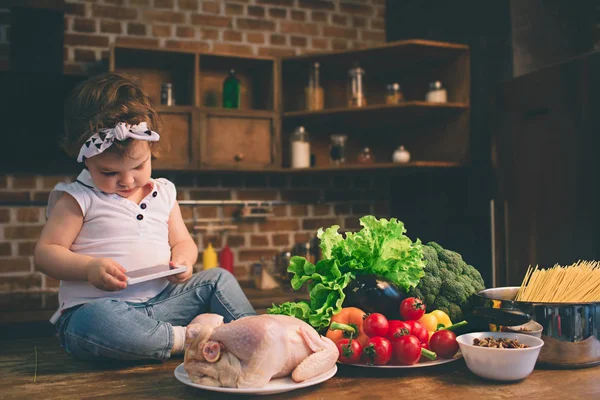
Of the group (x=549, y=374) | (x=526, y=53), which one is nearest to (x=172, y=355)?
(x=549, y=374)

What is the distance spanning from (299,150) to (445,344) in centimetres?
226

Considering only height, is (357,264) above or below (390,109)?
below

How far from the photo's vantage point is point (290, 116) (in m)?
3.25

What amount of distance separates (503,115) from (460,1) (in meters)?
0.71

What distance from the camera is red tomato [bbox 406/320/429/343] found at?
1136 mm

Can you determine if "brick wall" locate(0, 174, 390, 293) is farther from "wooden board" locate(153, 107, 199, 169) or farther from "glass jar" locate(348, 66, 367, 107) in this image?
"glass jar" locate(348, 66, 367, 107)

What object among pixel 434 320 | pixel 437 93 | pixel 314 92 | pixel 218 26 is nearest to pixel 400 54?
pixel 437 93

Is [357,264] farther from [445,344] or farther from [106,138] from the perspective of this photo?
[106,138]

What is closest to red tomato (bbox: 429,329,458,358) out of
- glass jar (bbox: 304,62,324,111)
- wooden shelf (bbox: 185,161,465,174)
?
wooden shelf (bbox: 185,161,465,174)

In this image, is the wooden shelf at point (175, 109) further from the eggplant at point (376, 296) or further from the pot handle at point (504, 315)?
the pot handle at point (504, 315)

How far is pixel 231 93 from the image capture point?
10.5 ft

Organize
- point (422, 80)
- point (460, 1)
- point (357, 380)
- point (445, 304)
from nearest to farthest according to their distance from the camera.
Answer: point (357, 380)
point (445, 304)
point (460, 1)
point (422, 80)

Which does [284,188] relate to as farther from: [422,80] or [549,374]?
[549,374]

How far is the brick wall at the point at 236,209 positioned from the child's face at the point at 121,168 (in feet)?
5.39
